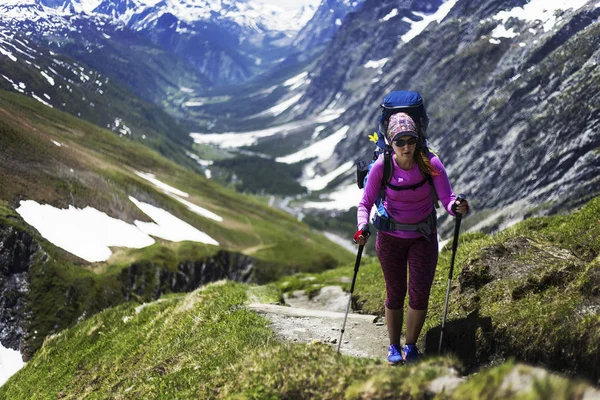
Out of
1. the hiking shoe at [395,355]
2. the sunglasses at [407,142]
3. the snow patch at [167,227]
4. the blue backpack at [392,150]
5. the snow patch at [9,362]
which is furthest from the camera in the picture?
the snow patch at [167,227]

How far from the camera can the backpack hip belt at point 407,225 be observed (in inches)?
369

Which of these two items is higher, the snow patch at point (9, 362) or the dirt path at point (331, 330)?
the dirt path at point (331, 330)

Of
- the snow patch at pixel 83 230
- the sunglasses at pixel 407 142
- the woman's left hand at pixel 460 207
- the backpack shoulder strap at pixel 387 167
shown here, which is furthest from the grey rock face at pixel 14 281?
the woman's left hand at pixel 460 207

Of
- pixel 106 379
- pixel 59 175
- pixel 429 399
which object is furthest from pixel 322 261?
pixel 429 399

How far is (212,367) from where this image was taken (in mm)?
9250

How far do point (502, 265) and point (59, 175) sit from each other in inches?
3465

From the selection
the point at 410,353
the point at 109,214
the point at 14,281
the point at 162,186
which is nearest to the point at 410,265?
the point at 410,353

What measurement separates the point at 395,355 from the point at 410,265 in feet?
6.44

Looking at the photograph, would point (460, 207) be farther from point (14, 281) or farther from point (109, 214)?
point (109, 214)

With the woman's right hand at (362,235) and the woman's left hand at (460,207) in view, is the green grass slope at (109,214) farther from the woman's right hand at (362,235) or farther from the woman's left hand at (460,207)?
the woman's left hand at (460,207)

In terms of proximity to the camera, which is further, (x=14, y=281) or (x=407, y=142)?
(x=14, y=281)

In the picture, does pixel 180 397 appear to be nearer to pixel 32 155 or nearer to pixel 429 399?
pixel 429 399

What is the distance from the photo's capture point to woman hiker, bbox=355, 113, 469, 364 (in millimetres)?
9219

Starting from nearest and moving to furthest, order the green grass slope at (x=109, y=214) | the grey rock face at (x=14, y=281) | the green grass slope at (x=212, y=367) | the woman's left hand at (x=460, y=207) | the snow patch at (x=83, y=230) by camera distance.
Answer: the green grass slope at (x=212, y=367)
the woman's left hand at (x=460, y=207)
the grey rock face at (x=14, y=281)
the green grass slope at (x=109, y=214)
the snow patch at (x=83, y=230)
